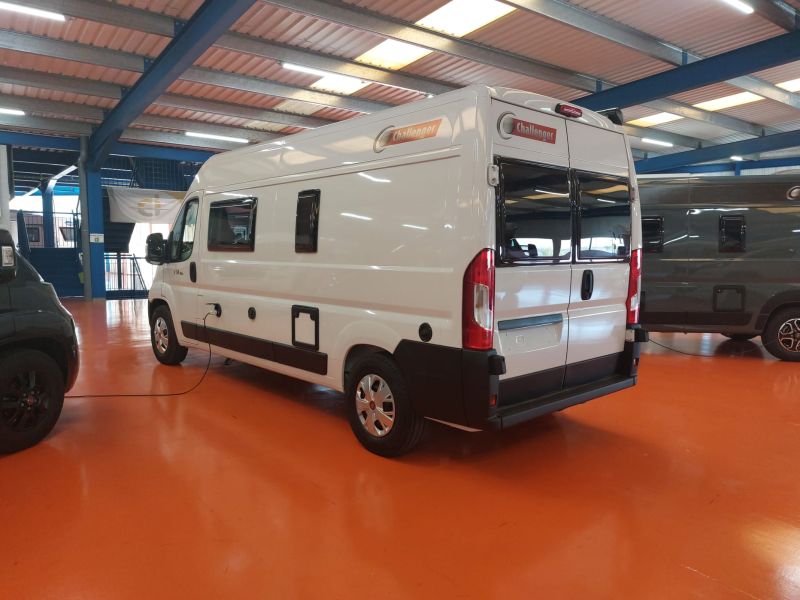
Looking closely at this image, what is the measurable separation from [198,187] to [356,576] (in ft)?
14.7

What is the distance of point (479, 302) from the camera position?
121 inches

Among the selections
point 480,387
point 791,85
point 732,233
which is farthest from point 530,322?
point 791,85

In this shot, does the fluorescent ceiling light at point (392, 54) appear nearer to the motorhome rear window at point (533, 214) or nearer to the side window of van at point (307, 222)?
the side window of van at point (307, 222)

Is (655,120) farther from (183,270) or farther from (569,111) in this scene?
(183,270)

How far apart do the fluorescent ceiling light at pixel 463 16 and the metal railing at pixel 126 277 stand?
507 inches

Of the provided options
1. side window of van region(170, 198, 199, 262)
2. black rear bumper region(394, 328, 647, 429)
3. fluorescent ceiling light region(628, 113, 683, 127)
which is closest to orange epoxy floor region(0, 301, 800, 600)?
black rear bumper region(394, 328, 647, 429)

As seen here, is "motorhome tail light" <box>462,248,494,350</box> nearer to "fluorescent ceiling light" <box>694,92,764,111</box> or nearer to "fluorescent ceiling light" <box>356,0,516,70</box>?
"fluorescent ceiling light" <box>356,0,516,70</box>

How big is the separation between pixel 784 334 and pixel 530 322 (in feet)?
17.7

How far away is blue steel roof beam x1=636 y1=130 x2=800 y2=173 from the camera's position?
47.5 feet

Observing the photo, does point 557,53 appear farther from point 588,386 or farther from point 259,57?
point 588,386

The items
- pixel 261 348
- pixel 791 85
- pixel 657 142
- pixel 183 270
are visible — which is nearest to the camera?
pixel 261 348

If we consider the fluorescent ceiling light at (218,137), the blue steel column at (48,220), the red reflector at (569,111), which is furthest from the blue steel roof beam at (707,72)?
the blue steel column at (48,220)

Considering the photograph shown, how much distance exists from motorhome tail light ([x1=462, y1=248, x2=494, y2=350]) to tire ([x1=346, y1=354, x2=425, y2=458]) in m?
0.66

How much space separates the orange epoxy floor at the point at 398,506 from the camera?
2387mm
